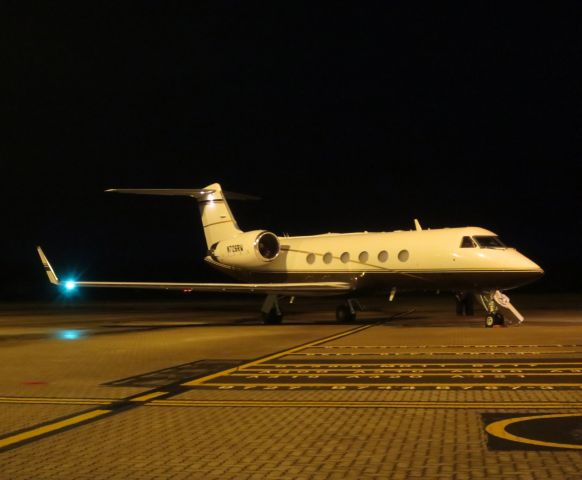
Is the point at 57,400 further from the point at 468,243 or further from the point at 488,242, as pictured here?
the point at 488,242

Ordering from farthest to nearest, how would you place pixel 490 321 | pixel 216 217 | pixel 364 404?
pixel 216 217 < pixel 490 321 < pixel 364 404

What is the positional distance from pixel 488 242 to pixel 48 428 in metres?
20.4

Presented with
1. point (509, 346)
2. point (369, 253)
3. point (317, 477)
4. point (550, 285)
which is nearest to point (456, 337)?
point (509, 346)

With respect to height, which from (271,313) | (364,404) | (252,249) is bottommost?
(364,404)

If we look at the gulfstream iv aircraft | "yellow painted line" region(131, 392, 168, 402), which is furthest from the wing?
"yellow painted line" region(131, 392, 168, 402)

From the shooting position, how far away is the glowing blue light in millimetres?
23703

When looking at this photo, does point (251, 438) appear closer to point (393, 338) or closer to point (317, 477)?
point (317, 477)

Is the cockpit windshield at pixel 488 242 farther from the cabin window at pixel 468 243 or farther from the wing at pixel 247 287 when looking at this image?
the wing at pixel 247 287

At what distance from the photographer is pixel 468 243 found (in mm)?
27250

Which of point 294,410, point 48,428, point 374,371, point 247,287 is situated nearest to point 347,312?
point 247,287

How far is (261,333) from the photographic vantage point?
25.1 m

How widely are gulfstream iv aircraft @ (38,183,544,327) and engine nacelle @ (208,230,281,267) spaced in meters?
Result: 0.04

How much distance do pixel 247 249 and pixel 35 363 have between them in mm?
16636

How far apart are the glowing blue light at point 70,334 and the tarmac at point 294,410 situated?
318 cm
